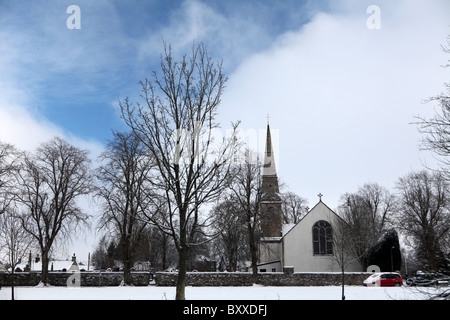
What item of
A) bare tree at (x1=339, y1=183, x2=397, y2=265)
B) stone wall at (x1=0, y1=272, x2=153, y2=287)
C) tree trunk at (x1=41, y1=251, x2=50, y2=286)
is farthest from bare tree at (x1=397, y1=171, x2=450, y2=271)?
tree trunk at (x1=41, y1=251, x2=50, y2=286)

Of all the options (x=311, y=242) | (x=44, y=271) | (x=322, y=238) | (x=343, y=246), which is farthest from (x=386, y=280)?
(x=44, y=271)

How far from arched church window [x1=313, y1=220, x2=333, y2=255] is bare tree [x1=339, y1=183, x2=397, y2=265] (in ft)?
8.63

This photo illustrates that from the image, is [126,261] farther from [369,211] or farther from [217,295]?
[369,211]

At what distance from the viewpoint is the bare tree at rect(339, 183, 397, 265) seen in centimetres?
4895

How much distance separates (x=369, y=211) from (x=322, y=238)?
361 inches

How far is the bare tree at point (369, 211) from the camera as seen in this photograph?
1927 inches

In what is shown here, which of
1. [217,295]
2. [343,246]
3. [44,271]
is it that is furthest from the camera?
[44,271]

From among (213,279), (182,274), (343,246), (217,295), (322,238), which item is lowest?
(213,279)

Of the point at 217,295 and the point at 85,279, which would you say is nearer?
the point at 217,295

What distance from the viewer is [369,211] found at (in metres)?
54.4
